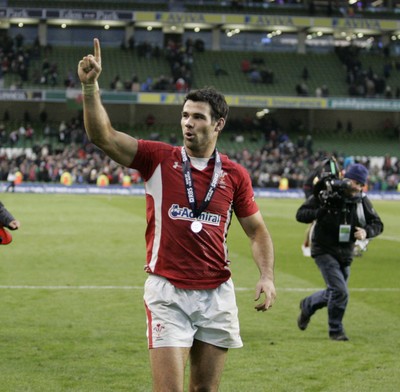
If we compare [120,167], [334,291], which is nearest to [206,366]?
[334,291]

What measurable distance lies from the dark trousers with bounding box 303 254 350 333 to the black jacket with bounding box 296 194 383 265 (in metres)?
0.09

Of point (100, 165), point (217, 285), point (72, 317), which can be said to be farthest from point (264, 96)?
point (217, 285)

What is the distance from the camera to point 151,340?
5621 mm

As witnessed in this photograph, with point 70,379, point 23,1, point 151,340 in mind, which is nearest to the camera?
point 151,340

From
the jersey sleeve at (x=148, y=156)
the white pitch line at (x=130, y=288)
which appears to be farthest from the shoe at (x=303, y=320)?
the jersey sleeve at (x=148, y=156)

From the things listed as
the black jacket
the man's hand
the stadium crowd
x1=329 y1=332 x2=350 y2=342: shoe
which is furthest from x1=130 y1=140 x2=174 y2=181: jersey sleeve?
the stadium crowd

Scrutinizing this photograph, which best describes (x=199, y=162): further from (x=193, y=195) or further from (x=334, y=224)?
(x=334, y=224)

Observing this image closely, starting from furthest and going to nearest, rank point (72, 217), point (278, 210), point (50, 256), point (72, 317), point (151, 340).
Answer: point (278, 210) < point (72, 217) < point (50, 256) < point (72, 317) < point (151, 340)

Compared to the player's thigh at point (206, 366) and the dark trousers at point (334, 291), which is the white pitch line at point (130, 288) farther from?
the player's thigh at point (206, 366)

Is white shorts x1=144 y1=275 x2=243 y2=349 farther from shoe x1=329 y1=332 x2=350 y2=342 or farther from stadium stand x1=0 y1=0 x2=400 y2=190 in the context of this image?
stadium stand x1=0 y1=0 x2=400 y2=190

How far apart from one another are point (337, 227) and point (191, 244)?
17.0 feet

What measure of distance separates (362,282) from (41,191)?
32793 millimetres

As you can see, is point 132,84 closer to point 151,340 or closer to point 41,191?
point 41,191

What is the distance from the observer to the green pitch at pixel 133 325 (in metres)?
8.66
